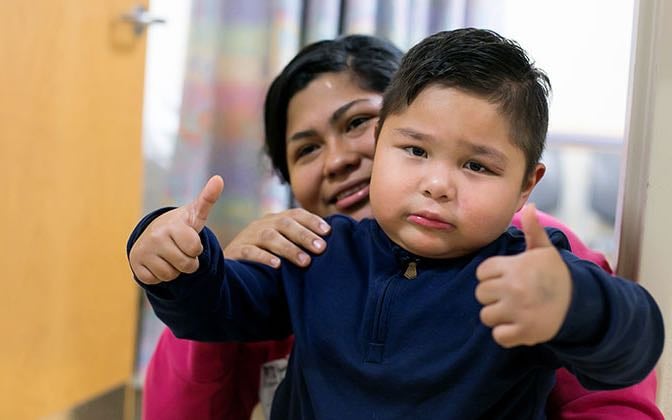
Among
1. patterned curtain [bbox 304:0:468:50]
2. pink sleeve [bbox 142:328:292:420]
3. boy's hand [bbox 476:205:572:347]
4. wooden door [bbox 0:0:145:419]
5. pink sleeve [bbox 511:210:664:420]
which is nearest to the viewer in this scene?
boy's hand [bbox 476:205:572:347]

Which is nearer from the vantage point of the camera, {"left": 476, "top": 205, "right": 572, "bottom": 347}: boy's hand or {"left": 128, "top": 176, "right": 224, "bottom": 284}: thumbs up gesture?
{"left": 476, "top": 205, "right": 572, "bottom": 347}: boy's hand

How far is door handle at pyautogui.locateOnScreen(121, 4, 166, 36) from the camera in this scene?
82.4 inches

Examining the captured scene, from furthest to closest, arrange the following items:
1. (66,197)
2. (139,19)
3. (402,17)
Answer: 1. (402,17)
2. (139,19)
3. (66,197)

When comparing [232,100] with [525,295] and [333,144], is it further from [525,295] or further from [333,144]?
[525,295]

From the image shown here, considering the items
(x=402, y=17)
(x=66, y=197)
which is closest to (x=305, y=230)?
(x=66, y=197)

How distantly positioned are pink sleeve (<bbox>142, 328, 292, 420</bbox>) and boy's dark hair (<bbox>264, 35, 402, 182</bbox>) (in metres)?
0.37

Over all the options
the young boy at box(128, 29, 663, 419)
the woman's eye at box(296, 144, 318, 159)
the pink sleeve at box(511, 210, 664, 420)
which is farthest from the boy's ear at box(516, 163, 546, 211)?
the woman's eye at box(296, 144, 318, 159)

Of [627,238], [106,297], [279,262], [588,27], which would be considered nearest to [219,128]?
[106,297]

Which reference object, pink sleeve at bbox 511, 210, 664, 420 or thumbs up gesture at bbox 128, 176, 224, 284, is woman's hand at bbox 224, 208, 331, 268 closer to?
thumbs up gesture at bbox 128, 176, 224, 284

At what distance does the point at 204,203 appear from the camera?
87cm

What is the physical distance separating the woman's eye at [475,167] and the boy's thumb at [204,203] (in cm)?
27

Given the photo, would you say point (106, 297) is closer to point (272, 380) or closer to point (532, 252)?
point (272, 380)

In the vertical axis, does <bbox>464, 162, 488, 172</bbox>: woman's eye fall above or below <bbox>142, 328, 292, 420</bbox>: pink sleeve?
above

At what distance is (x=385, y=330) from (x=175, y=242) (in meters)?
0.25
